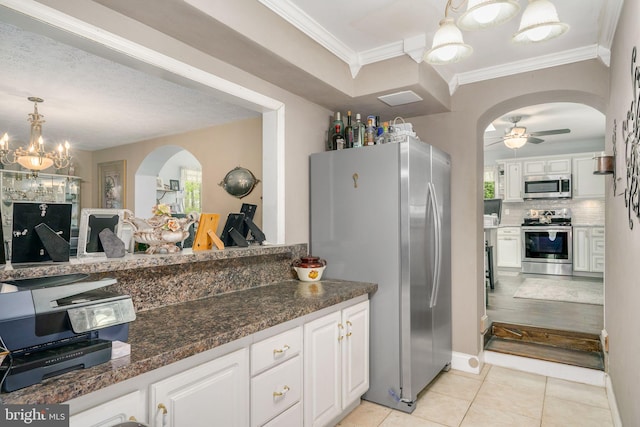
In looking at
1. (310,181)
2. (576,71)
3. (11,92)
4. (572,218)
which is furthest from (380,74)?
(572,218)

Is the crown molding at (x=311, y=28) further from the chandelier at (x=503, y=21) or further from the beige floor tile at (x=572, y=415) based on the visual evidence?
the beige floor tile at (x=572, y=415)

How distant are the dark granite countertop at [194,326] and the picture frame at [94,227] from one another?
0.39 m

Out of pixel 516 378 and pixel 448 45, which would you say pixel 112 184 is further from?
pixel 516 378

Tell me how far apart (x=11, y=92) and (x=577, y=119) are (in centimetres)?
693

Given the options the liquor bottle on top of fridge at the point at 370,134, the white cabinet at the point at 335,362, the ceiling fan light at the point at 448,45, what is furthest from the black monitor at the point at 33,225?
the liquor bottle on top of fridge at the point at 370,134

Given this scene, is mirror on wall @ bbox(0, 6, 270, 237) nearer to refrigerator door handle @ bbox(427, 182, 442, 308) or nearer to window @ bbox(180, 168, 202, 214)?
refrigerator door handle @ bbox(427, 182, 442, 308)

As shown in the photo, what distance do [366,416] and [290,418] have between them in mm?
786

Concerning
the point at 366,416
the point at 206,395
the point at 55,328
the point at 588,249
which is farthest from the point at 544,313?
the point at 55,328

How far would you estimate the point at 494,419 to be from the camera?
7.99ft

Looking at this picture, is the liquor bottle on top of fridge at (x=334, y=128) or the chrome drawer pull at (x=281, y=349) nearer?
the chrome drawer pull at (x=281, y=349)

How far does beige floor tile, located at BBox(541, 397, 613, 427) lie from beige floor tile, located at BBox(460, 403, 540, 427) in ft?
0.35

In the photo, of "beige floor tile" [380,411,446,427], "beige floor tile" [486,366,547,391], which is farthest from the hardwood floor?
"beige floor tile" [380,411,446,427]

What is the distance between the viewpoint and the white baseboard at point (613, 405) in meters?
2.23

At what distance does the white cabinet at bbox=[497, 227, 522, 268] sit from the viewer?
7.41 meters
